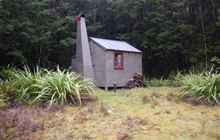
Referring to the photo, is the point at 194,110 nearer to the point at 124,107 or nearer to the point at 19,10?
the point at 124,107

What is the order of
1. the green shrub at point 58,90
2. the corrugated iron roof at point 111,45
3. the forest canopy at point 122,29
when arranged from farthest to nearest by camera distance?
the forest canopy at point 122,29
the corrugated iron roof at point 111,45
the green shrub at point 58,90

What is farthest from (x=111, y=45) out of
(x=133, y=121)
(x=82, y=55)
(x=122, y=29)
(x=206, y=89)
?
(x=133, y=121)

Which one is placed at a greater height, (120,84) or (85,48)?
(85,48)

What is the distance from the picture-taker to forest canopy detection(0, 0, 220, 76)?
1631cm

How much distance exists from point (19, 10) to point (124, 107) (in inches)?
448

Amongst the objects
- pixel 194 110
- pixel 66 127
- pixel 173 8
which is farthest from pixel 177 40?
pixel 66 127

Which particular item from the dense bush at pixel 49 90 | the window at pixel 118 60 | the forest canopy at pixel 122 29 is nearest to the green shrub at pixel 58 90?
the dense bush at pixel 49 90

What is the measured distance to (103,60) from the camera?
14.2m

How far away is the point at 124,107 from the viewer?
7.57 metres

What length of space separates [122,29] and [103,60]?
732 centimetres

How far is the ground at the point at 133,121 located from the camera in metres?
5.17

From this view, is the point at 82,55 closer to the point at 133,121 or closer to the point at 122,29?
the point at 133,121

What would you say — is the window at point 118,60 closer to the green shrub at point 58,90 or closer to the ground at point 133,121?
the ground at point 133,121

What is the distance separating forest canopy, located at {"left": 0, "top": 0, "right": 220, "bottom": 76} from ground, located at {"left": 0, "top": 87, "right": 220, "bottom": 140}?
29.1 feet
